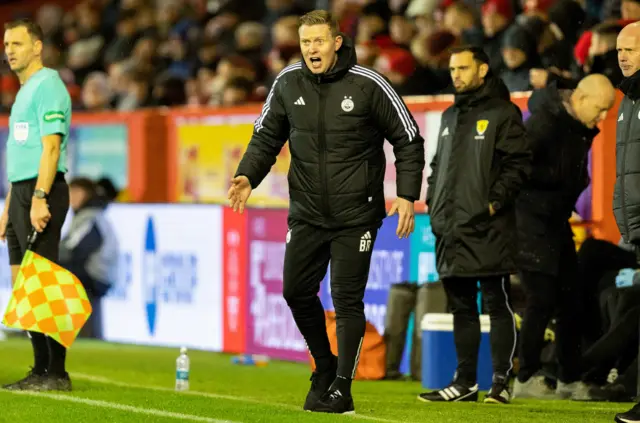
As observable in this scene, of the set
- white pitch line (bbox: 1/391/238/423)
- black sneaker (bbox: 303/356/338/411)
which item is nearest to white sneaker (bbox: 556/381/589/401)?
black sneaker (bbox: 303/356/338/411)

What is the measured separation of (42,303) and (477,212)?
2768 mm

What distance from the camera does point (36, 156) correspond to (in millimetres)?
9133

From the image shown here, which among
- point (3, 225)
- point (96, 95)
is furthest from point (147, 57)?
point (3, 225)

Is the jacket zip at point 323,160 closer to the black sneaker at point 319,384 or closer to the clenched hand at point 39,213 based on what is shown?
the black sneaker at point 319,384

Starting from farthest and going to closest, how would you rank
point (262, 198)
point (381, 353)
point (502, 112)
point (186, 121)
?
point (186, 121), point (262, 198), point (381, 353), point (502, 112)

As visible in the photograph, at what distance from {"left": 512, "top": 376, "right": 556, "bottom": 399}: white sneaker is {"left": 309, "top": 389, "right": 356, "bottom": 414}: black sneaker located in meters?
2.37

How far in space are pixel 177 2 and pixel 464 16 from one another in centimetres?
705

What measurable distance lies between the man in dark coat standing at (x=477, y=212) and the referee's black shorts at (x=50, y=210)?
2.37 meters

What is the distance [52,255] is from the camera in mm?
9188

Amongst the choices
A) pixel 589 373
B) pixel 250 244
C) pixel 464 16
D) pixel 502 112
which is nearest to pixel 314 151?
pixel 502 112

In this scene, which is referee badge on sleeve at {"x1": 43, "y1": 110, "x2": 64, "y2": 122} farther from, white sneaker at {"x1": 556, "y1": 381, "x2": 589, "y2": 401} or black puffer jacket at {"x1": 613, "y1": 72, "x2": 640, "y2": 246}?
white sneaker at {"x1": 556, "y1": 381, "x2": 589, "y2": 401}

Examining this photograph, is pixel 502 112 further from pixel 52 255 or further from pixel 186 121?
pixel 186 121

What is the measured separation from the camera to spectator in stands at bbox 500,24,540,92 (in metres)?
12.5

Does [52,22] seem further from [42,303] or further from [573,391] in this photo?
[573,391]
